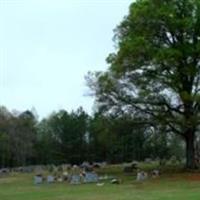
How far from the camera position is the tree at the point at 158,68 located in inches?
1513

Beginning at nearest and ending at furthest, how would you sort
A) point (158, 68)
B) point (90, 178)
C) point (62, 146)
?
point (90, 178), point (158, 68), point (62, 146)

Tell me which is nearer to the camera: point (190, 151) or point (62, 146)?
point (190, 151)

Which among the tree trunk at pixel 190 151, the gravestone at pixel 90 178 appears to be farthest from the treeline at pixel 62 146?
the gravestone at pixel 90 178

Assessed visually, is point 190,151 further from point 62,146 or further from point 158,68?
point 62,146

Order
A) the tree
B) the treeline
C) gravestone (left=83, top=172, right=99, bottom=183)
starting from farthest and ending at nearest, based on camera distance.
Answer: the treeline → the tree → gravestone (left=83, top=172, right=99, bottom=183)

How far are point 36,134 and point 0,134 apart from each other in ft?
32.4

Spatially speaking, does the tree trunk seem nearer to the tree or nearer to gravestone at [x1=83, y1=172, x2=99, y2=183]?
the tree

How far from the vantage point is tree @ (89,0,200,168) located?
Result: 126ft

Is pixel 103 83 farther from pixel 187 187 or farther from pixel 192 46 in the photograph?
pixel 187 187

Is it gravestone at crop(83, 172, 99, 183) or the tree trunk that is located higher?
the tree trunk

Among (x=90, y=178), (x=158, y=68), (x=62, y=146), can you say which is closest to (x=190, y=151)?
(x=158, y=68)

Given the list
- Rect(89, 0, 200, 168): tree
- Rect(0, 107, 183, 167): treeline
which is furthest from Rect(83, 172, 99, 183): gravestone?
Rect(0, 107, 183, 167): treeline

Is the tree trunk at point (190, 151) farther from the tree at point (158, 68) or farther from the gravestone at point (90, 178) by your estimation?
the gravestone at point (90, 178)

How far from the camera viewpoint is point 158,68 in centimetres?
3912
